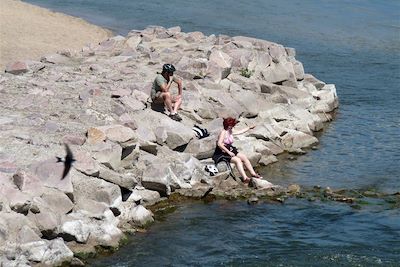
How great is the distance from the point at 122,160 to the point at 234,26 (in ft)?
87.8

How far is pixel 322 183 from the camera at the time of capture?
20578mm

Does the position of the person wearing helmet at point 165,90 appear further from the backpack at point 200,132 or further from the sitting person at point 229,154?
the sitting person at point 229,154

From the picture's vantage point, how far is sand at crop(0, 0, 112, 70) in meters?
31.9

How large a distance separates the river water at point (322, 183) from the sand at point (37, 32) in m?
2.46

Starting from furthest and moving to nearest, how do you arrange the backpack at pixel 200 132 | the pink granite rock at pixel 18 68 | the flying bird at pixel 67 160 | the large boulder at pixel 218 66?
the large boulder at pixel 218 66 → the pink granite rock at pixel 18 68 → the backpack at pixel 200 132 → the flying bird at pixel 67 160

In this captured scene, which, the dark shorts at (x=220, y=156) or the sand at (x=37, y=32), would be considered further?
the sand at (x=37, y=32)

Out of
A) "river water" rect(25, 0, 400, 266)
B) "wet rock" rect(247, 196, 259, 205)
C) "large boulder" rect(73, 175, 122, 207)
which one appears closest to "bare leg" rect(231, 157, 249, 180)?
"wet rock" rect(247, 196, 259, 205)

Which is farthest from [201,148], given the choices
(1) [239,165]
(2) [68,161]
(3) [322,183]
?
(2) [68,161]

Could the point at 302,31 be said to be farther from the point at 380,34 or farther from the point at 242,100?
the point at 242,100

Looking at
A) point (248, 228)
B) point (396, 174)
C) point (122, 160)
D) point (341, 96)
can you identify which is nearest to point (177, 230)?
point (248, 228)

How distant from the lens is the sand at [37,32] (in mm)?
31891

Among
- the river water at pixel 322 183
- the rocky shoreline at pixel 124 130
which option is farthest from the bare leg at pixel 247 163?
the river water at pixel 322 183

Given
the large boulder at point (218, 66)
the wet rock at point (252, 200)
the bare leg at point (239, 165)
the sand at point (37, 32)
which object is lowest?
the sand at point (37, 32)

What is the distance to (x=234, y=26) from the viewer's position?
44.2 metres
